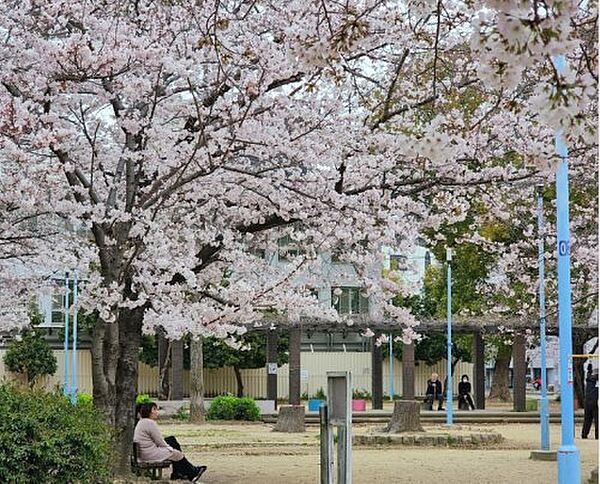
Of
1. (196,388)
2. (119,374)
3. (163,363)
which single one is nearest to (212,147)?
(119,374)

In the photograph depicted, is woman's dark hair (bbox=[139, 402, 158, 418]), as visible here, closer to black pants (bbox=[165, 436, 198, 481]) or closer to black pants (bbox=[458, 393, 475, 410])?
black pants (bbox=[165, 436, 198, 481])

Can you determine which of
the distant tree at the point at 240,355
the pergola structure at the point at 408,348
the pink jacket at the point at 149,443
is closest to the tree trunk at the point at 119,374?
the pink jacket at the point at 149,443

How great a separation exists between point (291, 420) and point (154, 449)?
1319 cm

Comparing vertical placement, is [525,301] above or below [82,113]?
below

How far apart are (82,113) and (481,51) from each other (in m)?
8.79

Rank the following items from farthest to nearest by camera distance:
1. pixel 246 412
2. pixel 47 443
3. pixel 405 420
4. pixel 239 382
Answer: pixel 239 382
pixel 246 412
pixel 405 420
pixel 47 443

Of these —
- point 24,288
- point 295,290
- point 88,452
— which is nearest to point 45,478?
point 88,452

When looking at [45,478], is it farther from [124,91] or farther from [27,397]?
[124,91]

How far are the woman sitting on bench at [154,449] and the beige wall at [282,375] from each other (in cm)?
2965

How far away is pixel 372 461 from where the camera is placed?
1784 centimetres

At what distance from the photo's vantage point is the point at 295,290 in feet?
46.9

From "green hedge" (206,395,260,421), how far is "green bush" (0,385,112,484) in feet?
70.4

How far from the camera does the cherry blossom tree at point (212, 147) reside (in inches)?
427

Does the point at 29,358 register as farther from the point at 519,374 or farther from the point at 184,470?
the point at 184,470
